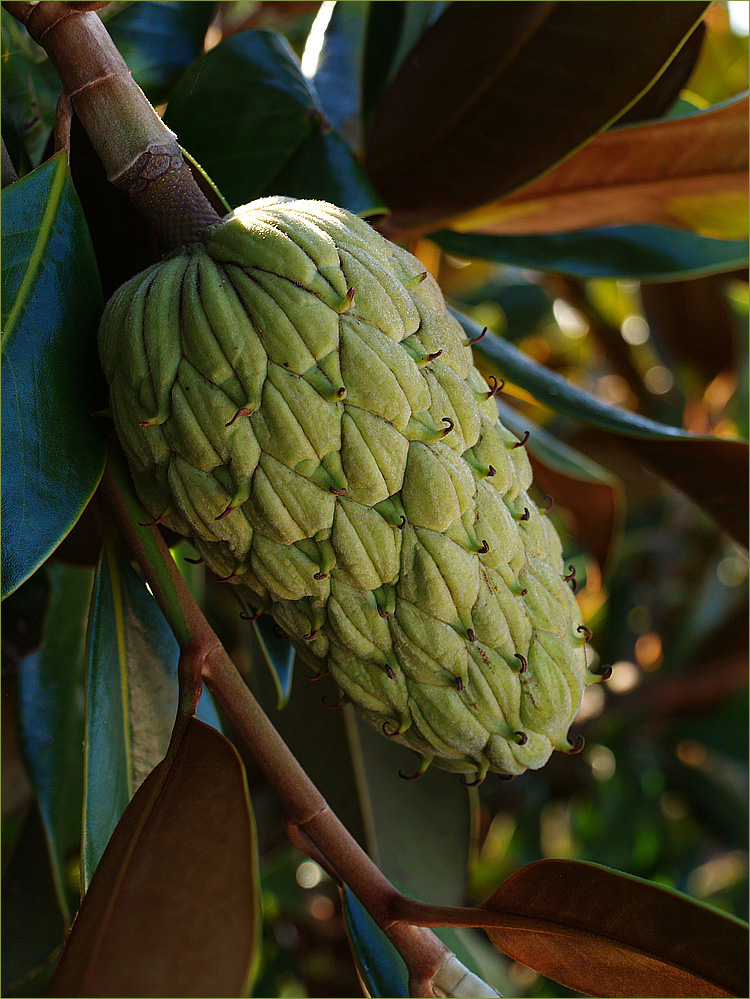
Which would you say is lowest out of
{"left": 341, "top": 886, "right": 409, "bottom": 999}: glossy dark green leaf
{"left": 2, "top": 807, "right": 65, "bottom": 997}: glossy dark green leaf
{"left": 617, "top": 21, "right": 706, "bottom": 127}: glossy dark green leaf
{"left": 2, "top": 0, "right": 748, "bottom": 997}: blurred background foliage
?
{"left": 2, "top": 0, "right": 748, "bottom": 997}: blurred background foliage

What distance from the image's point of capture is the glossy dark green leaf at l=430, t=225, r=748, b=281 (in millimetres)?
1311

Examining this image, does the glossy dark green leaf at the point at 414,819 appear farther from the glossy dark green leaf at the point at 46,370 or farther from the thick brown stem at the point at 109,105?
the thick brown stem at the point at 109,105

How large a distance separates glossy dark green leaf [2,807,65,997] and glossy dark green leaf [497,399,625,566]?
931mm

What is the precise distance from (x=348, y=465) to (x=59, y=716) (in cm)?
60

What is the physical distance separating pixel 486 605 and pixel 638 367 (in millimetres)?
1885

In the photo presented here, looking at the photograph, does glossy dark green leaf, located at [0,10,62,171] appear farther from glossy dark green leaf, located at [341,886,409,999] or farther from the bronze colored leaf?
glossy dark green leaf, located at [341,886,409,999]

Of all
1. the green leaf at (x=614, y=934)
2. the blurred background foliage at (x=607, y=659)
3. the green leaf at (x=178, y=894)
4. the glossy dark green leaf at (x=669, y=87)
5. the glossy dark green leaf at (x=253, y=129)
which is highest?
the glossy dark green leaf at (x=253, y=129)

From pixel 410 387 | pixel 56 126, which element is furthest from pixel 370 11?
pixel 410 387

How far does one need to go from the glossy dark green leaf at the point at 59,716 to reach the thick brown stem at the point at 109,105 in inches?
20.1

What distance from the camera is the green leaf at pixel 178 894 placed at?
0.46 metres

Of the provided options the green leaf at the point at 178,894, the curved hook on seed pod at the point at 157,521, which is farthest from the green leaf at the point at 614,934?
the curved hook on seed pod at the point at 157,521

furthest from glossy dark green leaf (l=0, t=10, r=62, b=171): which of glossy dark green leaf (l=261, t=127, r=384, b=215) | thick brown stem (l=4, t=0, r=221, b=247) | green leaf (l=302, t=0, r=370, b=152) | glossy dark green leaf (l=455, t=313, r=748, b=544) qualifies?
glossy dark green leaf (l=455, t=313, r=748, b=544)

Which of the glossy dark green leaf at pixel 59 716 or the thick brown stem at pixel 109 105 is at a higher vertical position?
the thick brown stem at pixel 109 105

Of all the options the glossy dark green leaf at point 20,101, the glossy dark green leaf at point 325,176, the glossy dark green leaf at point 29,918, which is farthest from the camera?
the glossy dark green leaf at point 29,918
